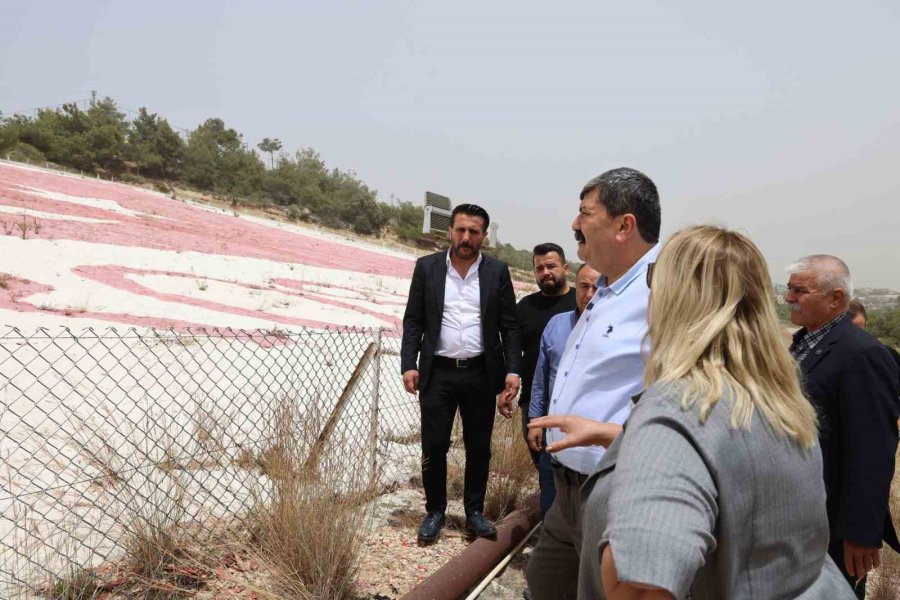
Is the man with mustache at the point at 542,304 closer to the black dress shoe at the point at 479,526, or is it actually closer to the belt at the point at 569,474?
the black dress shoe at the point at 479,526

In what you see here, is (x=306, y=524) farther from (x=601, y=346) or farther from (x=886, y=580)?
(x=886, y=580)

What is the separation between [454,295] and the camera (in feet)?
13.0

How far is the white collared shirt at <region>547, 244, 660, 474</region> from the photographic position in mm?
2186

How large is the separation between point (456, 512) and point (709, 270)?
11.8 ft

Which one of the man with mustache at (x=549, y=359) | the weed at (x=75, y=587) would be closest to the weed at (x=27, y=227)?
the weed at (x=75, y=587)

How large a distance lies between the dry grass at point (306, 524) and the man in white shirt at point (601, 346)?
45.1 inches

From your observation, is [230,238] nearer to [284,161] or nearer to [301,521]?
[301,521]

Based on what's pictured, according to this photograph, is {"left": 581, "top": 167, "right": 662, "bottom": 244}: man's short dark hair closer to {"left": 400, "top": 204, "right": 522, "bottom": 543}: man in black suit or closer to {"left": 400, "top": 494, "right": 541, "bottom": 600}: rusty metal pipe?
{"left": 400, "top": 204, "right": 522, "bottom": 543}: man in black suit

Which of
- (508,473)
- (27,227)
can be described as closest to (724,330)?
(508,473)

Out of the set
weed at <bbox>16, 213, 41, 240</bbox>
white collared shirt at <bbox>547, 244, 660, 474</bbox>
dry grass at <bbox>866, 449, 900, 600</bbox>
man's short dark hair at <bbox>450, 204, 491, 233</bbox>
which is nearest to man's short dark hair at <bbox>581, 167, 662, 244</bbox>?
white collared shirt at <bbox>547, 244, 660, 474</bbox>

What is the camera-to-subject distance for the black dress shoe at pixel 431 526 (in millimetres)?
3838

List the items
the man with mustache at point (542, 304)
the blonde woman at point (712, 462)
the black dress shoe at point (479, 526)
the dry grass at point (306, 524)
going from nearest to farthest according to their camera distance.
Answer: the blonde woman at point (712, 462)
the dry grass at point (306, 524)
the black dress shoe at point (479, 526)
the man with mustache at point (542, 304)

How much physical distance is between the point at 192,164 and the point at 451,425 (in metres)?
48.2

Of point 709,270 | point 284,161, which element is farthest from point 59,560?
point 284,161
